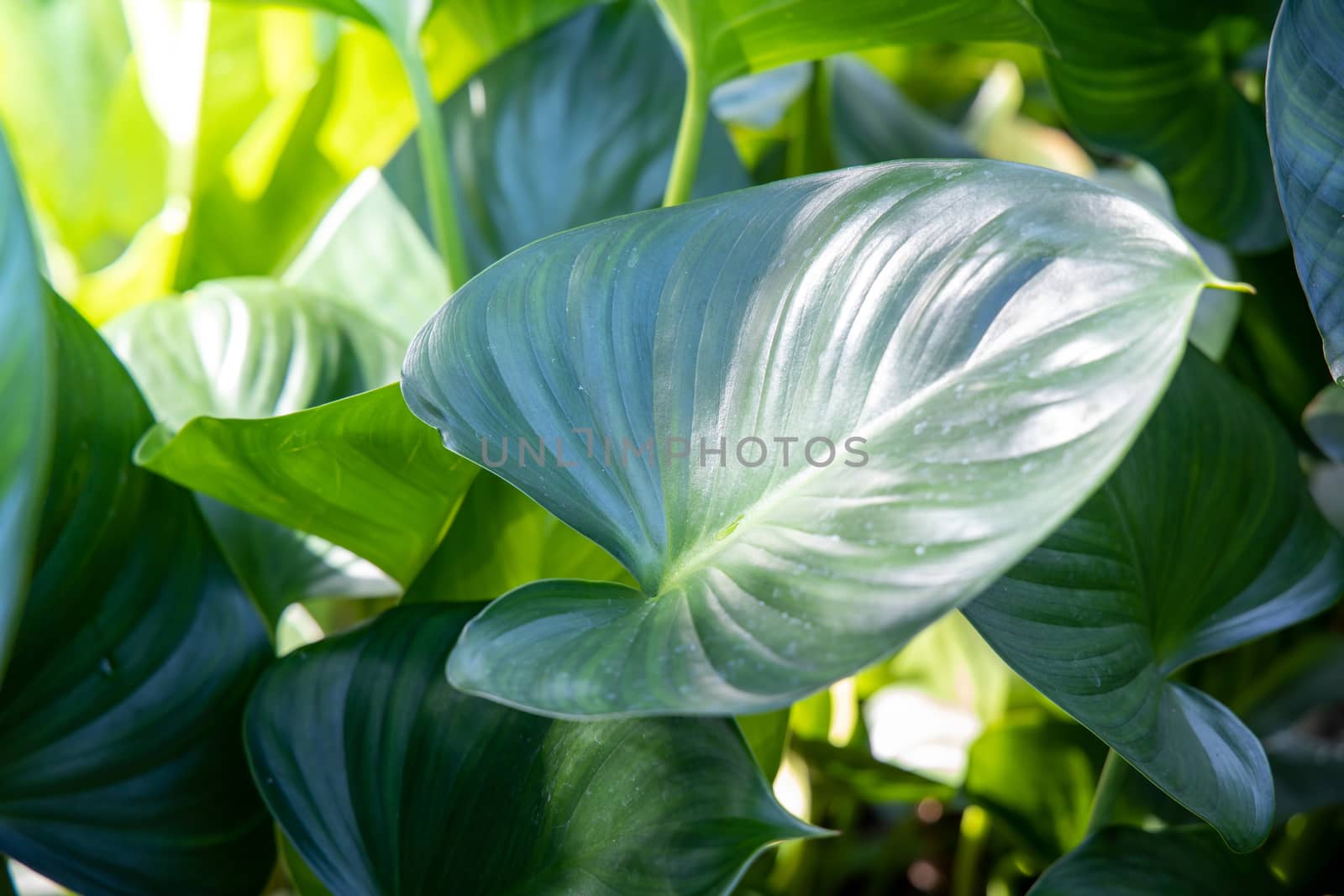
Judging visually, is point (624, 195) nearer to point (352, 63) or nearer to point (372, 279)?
point (372, 279)

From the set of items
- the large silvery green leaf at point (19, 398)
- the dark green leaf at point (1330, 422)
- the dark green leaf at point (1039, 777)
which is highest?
the large silvery green leaf at point (19, 398)

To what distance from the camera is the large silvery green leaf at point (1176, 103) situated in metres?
0.48

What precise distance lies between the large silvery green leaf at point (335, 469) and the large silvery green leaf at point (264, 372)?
6cm

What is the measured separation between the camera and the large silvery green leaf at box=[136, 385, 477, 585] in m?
0.34

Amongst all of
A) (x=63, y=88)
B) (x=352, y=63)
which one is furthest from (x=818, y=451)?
(x=63, y=88)

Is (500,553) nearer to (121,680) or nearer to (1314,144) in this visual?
(121,680)

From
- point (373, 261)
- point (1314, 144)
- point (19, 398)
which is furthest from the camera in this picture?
point (373, 261)

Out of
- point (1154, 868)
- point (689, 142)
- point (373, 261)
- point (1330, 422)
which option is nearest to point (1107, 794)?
point (1154, 868)

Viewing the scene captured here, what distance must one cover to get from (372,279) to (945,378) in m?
0.41

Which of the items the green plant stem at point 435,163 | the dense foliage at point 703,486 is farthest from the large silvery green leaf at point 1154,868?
the green plant stem at point 435,163

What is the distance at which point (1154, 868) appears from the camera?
39 centimetres

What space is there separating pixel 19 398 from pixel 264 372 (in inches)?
11.4

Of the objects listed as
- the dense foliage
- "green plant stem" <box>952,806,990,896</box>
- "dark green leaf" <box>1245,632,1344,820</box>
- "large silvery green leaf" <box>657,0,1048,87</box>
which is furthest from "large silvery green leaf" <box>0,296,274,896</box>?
"dark green leaf" <box>1245,632,1344,820</box>

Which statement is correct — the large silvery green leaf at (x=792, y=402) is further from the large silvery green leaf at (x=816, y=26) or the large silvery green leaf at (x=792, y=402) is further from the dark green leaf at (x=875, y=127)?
the dark green leaf at (x=875, y=127)
